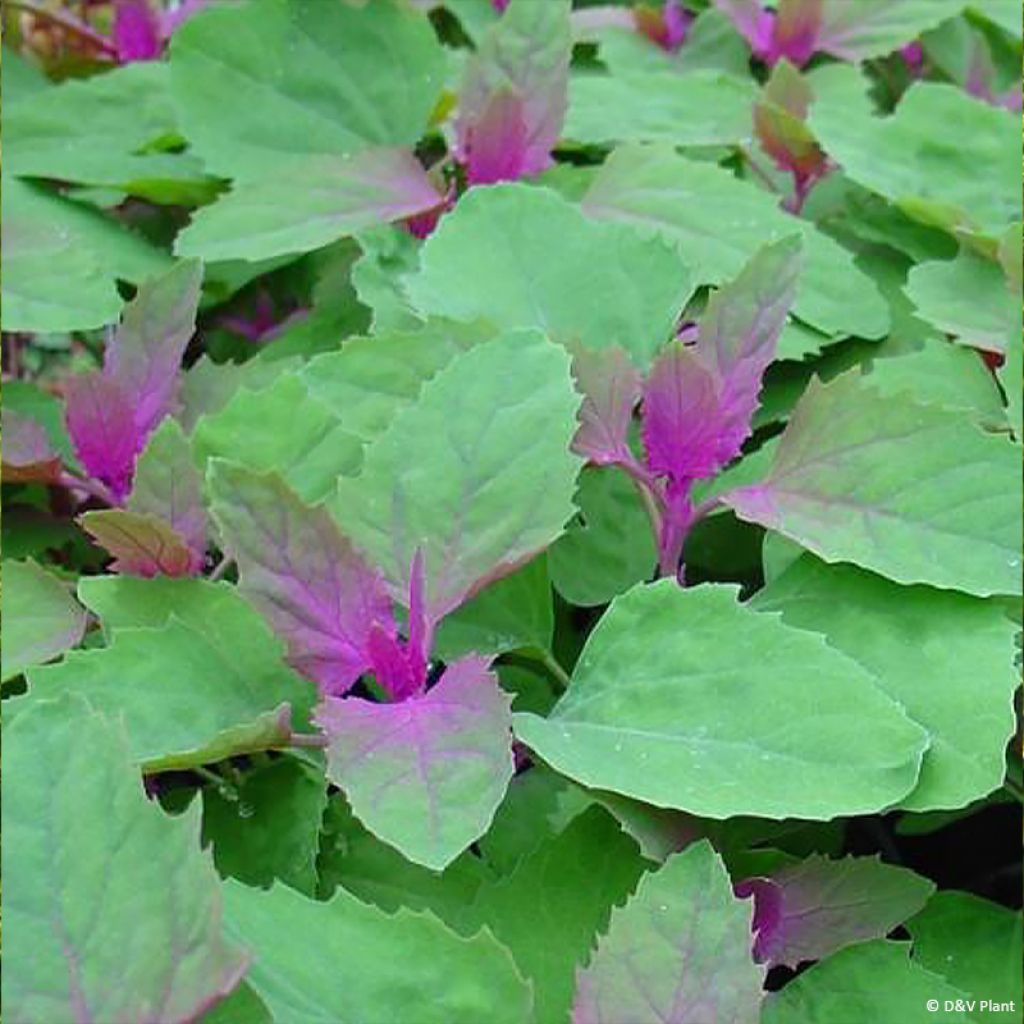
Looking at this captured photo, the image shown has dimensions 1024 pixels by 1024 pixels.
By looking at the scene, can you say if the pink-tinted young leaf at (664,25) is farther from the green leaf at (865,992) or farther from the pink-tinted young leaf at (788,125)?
the green leaf at (865,992)

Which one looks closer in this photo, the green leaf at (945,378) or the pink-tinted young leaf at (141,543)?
the pink-tinted young leaf at (141,543)

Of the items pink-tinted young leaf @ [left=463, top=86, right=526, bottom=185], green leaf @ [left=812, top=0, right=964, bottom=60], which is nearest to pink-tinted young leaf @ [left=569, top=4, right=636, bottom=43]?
green leaf @ [left=812, top=0, right=964, bottom=60]

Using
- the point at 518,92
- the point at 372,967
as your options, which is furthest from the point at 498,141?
the point at 372,967

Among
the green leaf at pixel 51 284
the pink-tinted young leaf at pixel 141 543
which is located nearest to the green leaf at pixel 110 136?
the green leaf at pixel 51 284

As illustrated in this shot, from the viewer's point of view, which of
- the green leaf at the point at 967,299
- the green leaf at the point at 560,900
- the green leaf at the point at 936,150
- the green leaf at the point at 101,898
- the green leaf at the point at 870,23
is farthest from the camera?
the green leaf at the point at 870,23

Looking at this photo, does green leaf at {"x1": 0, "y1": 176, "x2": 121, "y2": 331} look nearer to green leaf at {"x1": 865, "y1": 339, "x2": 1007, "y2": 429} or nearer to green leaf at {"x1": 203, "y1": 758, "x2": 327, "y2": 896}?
green leaf at {"x1": 203, "y1": 758, "x2": 327, "y2": 896}

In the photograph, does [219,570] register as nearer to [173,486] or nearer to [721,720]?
[173,486]

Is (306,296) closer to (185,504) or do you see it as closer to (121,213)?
(121,213)
